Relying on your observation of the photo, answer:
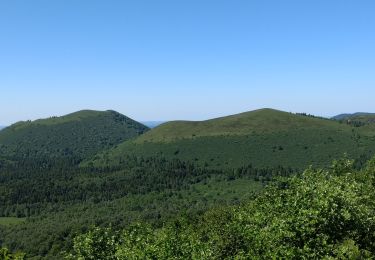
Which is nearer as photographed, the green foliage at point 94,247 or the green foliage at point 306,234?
the green foliage at point 306,234

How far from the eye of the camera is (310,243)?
37.6 metres

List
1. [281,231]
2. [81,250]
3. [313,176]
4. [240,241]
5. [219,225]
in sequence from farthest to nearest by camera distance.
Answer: [219,225] → [240,241] → [313,176] → [81,250] → [281,231]

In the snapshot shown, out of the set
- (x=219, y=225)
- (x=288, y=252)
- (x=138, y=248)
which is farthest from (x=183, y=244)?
(x=219, y=225)

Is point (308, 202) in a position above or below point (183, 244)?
above

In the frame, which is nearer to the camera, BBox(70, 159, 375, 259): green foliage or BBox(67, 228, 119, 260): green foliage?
BBox(70, 159, 375, 259): green foliage

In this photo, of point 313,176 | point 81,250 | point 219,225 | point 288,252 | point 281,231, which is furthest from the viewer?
point 219,225

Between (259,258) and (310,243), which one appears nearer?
(259,258)

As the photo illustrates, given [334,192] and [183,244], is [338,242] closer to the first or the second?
[334,192]

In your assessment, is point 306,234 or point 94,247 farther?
point 94,247

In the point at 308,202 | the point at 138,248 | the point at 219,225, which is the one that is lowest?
the point at 219,225

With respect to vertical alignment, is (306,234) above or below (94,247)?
above

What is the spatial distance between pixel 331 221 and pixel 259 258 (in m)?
9.42

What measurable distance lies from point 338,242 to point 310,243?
277 cm

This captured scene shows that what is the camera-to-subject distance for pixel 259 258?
114 feet
